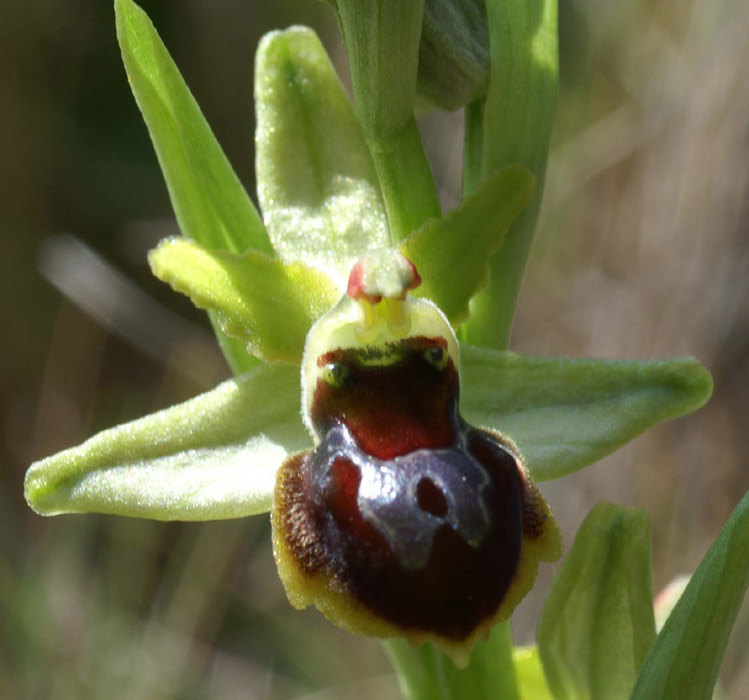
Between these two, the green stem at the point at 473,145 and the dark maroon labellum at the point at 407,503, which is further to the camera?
the green stem at the point at 473,145

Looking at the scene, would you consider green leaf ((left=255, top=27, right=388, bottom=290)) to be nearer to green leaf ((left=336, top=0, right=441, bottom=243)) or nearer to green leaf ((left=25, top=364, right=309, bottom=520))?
green leaf ((left=336, top=0, right=441, bottom=243))

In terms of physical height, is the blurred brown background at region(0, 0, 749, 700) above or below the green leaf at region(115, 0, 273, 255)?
below

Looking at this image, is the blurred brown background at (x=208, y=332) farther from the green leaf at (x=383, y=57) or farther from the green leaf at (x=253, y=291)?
the green leaf at (x=383, y=57)

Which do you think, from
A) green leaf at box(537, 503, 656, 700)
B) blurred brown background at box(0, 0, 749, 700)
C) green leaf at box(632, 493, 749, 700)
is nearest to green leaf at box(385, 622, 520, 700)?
green leaf at box(537, 503, 656, 700)

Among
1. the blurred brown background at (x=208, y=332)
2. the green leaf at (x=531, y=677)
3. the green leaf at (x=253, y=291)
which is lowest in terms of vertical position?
the blurred brown background at (x=208, y=332)

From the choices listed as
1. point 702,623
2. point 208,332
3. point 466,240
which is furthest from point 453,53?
point 208,332

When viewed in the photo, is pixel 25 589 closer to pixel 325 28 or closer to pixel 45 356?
pixel 45 356

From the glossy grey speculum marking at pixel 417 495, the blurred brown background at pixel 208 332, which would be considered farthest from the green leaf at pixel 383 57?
the blurred brown background at pixel 208 332
